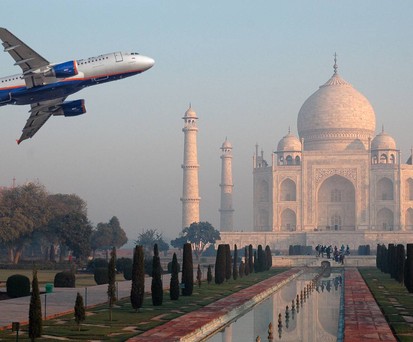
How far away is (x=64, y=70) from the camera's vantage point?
3653 cm

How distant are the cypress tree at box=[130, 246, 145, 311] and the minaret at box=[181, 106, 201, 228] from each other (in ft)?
236

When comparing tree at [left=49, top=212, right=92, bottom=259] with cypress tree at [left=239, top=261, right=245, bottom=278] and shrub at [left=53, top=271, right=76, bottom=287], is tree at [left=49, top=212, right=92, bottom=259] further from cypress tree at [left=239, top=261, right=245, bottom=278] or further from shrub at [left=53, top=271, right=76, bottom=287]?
shrub at [left=53, top=271, right=76, bottom=287]

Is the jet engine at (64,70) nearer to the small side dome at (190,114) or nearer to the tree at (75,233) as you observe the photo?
the tree at (75,233)

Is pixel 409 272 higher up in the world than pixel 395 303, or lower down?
higher up

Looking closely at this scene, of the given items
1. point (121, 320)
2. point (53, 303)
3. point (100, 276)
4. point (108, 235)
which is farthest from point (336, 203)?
point (121, 320)

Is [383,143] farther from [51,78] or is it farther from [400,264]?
[51,78]

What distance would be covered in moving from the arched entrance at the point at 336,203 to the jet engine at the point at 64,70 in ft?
224

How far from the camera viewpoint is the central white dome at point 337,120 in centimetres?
10562

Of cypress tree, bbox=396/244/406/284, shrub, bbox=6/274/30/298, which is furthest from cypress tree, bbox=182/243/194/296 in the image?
cypress tree, bbox=396/244/406/284

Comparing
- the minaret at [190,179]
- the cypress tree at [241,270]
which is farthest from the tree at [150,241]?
the cypress tree at [241,270]

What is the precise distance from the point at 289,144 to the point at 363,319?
77.8 meters

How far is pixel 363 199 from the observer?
10031 cm

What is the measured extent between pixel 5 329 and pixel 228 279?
2537 centimetres

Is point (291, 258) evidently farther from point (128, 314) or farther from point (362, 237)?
point (128, 314)
